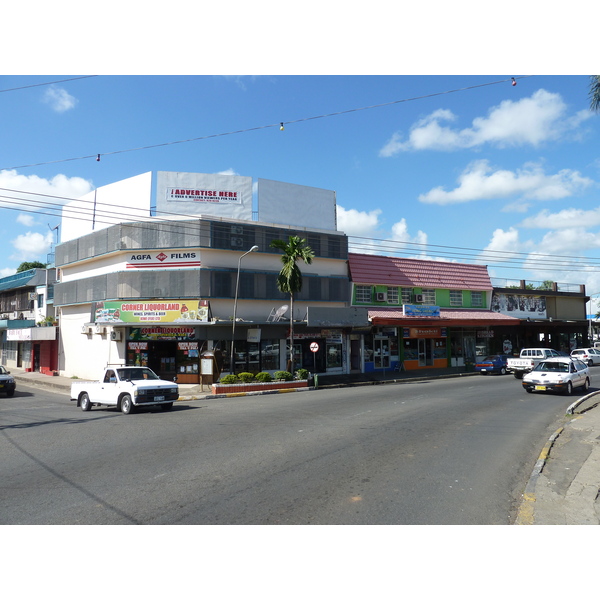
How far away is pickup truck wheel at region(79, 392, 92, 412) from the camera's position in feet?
64.8

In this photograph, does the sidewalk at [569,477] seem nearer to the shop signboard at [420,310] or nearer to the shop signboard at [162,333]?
the shop signboard at [420,310]

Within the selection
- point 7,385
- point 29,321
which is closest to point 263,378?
point 7,385

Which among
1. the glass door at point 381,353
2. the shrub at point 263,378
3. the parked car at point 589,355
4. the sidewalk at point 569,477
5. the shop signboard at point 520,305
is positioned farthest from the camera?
the shop signboard at point 520,305

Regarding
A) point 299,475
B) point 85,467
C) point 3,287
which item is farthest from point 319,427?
point 3,287

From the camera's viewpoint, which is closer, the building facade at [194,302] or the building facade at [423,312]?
the building facade at [194,302]

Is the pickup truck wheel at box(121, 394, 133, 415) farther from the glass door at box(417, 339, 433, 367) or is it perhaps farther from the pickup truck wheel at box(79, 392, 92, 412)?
the glass door at box(417, 339, 433, 367)

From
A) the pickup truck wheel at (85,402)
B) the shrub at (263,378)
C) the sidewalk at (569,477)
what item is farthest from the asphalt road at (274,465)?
the shrub at (263,378)

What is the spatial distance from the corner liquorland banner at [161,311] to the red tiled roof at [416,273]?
39.9 ft

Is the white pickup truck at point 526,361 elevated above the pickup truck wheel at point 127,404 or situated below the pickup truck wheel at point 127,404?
above

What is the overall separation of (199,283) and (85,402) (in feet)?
35.2

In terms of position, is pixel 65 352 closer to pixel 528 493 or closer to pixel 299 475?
pixel 299 475

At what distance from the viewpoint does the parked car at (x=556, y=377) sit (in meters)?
22.3

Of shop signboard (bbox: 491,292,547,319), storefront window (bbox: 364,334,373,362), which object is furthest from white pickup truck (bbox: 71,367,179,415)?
shop signboard (bbox: 491,292,547,319)

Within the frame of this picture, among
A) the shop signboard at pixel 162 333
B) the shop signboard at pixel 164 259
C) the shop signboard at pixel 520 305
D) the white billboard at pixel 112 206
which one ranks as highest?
A: the white billboard at pixel 112 206
